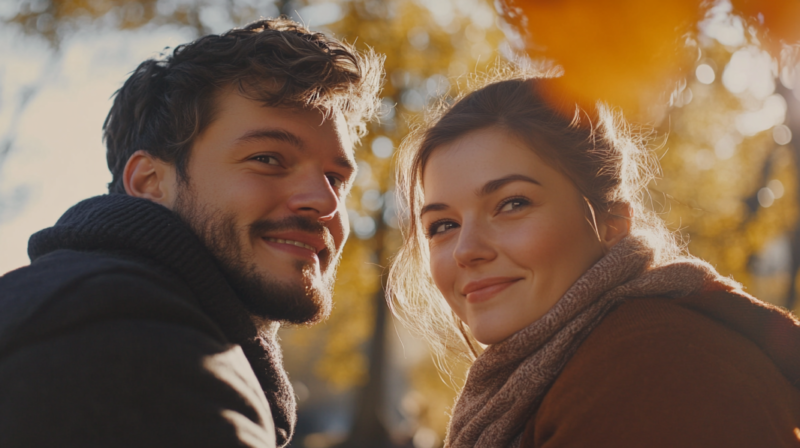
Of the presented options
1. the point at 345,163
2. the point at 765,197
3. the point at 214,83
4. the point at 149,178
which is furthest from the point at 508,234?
the point at 765,197

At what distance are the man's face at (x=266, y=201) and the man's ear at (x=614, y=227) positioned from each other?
3.76 feet

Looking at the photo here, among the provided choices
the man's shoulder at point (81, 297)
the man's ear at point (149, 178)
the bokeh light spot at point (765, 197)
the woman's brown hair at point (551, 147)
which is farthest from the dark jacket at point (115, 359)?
the bokeh light spot at point (765, 197)

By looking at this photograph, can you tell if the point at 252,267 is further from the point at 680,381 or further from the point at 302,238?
the point at 680,381

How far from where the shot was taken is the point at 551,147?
84.5 inches

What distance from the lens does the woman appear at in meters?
1.45

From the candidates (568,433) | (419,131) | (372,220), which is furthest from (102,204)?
(372,220)

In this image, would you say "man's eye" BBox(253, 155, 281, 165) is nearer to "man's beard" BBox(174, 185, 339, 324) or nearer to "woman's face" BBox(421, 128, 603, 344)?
"man's beard" BBox(174, 185, 339, 324)

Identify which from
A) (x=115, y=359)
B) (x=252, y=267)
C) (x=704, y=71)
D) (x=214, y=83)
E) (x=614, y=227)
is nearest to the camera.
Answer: (x=115, y=359)

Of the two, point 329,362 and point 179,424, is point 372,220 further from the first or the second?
point 179,424

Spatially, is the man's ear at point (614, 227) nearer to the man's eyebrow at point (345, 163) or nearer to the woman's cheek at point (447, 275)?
the woman's cheek at point (447, 275)

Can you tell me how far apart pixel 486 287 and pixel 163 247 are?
113cm

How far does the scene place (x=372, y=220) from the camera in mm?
10984

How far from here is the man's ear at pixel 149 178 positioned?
8.39 feet

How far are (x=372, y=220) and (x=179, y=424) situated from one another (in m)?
9.60
